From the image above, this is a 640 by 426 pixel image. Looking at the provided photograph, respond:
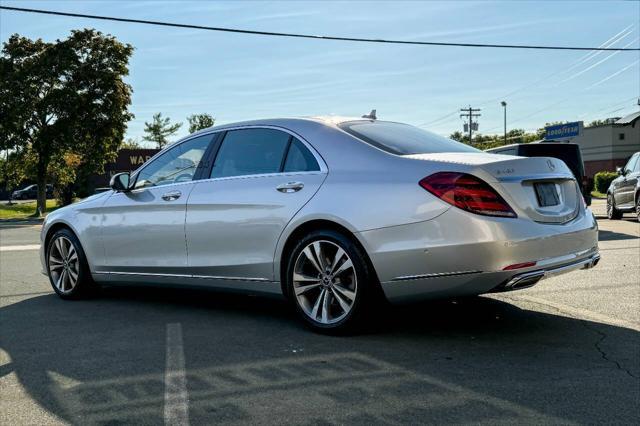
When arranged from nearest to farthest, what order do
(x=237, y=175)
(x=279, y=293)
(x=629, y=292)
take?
(x=279, y=293) < (x=237, y=175) < (x=629, y=292)

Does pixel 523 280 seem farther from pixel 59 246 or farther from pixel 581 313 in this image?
pixel 59 246

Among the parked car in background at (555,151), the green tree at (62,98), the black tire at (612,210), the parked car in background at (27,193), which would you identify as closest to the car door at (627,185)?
the black tire at (612,210)

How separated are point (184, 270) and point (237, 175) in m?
0.95

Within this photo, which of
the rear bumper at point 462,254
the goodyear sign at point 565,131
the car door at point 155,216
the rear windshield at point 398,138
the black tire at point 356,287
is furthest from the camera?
the goodyear sign at point 565,131

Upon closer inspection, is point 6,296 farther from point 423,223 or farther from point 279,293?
point 423,223

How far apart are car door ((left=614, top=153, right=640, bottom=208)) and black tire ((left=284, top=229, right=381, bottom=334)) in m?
14.2

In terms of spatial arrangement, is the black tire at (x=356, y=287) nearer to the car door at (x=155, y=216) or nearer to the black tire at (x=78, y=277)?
the car door at (x=155, y=216)

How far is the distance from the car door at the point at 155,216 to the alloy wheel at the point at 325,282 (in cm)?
128

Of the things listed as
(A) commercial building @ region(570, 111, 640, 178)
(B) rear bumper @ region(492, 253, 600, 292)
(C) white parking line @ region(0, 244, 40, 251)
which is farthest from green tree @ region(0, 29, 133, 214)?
(A) commercial building @ region(570, 111, 640, 178)

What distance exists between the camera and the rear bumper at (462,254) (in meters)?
4.25

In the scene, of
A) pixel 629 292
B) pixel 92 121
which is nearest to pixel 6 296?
pixel 629 292

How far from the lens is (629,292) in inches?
250

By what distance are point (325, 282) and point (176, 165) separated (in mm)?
2072

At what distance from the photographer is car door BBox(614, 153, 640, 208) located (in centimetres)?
1695
